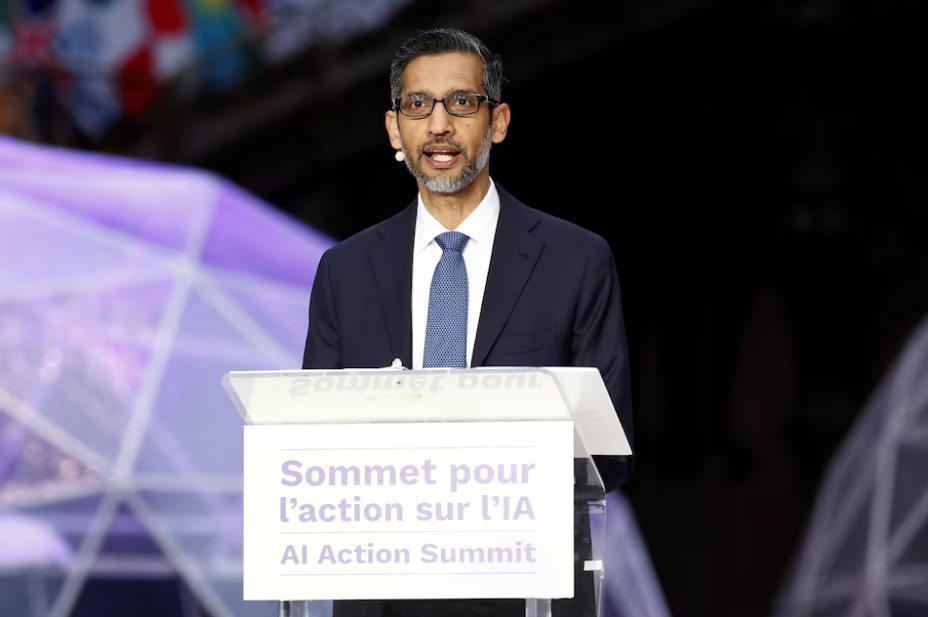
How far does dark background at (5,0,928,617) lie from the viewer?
9789 millimetres

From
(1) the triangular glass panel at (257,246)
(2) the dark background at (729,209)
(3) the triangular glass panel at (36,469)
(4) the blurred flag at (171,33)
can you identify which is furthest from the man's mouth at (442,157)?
(4) the blurred flag at (171,33)

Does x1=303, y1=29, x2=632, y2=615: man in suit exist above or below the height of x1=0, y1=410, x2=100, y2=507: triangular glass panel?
below

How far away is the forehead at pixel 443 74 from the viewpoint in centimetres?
310

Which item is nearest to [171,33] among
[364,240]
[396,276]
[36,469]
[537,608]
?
[36,469]

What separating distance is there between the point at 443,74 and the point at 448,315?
515mm

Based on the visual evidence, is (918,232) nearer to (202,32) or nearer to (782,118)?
(782,118)

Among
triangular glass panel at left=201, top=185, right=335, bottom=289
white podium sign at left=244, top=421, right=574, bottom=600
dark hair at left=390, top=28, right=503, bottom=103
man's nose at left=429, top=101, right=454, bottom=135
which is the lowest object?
white podium sign at left=244, top=421, right=574, bottom=600

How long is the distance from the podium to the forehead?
30.6 inches

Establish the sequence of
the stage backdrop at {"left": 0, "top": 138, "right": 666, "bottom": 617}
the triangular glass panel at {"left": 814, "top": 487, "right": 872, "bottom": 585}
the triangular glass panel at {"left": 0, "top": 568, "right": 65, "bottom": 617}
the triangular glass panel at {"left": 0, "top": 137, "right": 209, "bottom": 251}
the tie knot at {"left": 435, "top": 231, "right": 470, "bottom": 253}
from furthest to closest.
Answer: the triangular glass panel at {"left": 814, "top": 487, "right": 872, "bottom": 585} → the triangular glass panel at {"left": 0, "top": 137, "right": 209, "bottom": 251} → the stage backdrop at {"left": 0, "top": 138, "right": 666, "bottom": 617} → the triangular glass panel at {"left": 0, "top": 568, "right": 65, "bottom": 617} → the tie knot at {"left": 435, "top": 231, "right": 470, "bottom": 253}

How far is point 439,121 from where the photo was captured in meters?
3.08

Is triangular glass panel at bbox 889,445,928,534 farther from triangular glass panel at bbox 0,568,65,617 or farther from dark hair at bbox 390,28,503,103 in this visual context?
dark hair at bbox 390,28,503,103

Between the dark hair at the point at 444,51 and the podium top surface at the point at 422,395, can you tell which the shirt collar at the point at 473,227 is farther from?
the podium top surface at the point at 422,395

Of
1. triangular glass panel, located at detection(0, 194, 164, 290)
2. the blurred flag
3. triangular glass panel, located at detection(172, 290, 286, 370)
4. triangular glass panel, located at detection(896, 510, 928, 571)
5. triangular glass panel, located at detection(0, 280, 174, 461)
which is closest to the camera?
triangular glass panel, located at detection(0, 280, 174, 461)

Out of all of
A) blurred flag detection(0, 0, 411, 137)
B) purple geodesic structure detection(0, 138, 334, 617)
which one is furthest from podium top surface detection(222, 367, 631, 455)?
blurred flag detection(0, 0, 411, 137)
